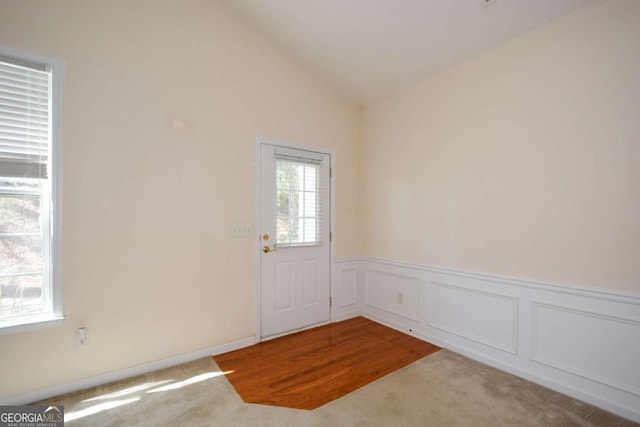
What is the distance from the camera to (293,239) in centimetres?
341

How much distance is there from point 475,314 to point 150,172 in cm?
330

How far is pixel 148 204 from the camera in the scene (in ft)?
8.29

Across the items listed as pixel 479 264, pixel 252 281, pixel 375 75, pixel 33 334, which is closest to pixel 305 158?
pixel 375 75

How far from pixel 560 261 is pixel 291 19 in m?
3.24

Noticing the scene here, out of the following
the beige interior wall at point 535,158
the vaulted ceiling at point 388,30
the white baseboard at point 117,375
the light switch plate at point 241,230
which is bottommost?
the white baseboard at point 117,375

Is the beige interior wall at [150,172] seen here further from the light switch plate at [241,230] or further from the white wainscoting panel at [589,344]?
the white wainscoting panel at [589,344]

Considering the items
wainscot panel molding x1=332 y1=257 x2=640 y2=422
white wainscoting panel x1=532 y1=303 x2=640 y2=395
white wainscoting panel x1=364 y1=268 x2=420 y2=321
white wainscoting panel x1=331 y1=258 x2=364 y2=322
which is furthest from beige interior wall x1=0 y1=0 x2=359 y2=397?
white wainscoting panel x1=532 y1=303 x2=640 y2=395

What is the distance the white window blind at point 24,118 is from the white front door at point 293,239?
1750 millimetres

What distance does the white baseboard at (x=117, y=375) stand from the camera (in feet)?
6.76

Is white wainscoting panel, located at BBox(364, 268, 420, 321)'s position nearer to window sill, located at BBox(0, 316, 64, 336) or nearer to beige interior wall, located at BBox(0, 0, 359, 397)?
beige interior wall, located at BBox(0, 0, 359, 397)

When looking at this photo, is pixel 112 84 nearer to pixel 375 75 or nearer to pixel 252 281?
pixel 252 281

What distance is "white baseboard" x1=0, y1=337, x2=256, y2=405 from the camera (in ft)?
6.76

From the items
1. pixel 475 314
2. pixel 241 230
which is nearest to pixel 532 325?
pixel 475 314

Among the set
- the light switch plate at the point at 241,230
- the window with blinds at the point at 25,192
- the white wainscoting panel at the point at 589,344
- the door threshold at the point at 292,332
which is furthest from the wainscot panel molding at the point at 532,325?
the window with blinds at the point at 25,192
